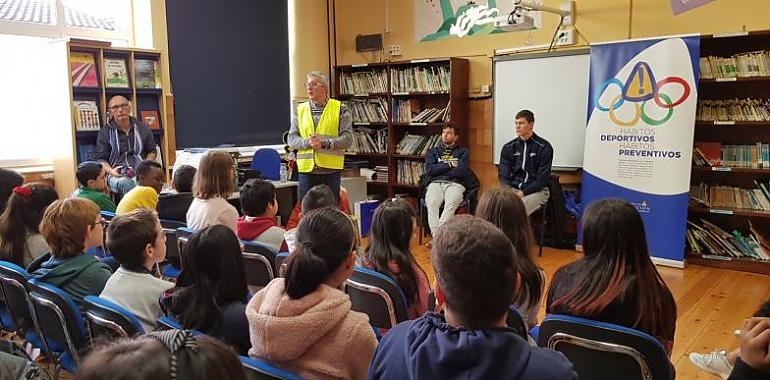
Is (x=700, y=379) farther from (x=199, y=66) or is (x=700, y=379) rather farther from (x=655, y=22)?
(x=199, y=66)

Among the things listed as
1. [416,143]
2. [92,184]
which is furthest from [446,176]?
[92,184]

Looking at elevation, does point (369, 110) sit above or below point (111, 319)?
above

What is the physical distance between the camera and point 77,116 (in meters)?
5.30

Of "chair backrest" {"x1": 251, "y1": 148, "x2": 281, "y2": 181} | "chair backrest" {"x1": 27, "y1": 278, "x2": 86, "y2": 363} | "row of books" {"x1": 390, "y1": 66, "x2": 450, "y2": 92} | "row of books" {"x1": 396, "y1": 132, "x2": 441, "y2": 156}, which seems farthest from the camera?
"row of books" {"x1": 396, "y1": 132, "x2": 441, "y2": 156}

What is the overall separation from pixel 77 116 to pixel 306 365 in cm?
474

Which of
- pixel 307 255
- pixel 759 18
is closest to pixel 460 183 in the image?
pixel 759 18

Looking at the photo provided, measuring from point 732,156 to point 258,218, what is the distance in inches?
159

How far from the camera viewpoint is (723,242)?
4887 millimetres

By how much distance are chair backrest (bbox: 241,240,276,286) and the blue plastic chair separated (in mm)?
797

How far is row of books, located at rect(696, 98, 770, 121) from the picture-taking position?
15.5ft

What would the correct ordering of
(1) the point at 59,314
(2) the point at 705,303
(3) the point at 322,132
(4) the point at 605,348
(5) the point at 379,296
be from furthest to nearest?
1. (3) the point at 322,132
2. (2) the point at 705,303
3. (5) the point at 379,296
4. (1) the point at 59,314
5. (4) the point at 605,348

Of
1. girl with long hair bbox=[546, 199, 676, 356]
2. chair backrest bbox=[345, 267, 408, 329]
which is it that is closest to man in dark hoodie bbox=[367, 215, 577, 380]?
girl with long hair bbox=[546, 199, 676, 356]

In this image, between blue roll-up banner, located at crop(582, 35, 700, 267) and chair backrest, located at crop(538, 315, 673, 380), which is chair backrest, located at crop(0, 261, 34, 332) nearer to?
chair backrest, located at crop(538, 315, 673, 380)

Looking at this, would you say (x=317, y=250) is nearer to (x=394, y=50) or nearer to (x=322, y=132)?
(x=322, y=132)
